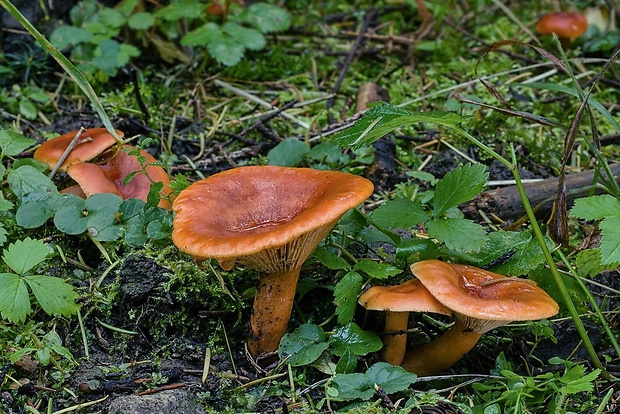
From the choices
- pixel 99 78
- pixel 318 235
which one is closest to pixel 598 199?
pixel 318 235

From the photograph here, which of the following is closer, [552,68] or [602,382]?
[602,382]

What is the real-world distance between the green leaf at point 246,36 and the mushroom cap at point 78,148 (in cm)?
144

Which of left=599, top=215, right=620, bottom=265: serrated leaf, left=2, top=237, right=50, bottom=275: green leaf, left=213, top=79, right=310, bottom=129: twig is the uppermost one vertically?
left=599, top=215, right=620, bottom=265: serrated leaf

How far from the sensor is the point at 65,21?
4969mm

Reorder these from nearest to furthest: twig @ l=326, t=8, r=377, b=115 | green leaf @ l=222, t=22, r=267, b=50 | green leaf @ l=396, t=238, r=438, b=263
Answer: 1. green leaf @ l=396, t=238, r=438, b=263
2. green leaf @ l=222, t=22, r=267, b=50
3. twig @ l=326, t=8, r=377, b=115

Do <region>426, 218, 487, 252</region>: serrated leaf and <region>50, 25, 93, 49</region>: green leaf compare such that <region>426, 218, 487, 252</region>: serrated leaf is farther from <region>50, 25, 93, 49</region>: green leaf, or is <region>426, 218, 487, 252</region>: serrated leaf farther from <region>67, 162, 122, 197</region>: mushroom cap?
<region>50, 25, 93, 49</region>: green leaf

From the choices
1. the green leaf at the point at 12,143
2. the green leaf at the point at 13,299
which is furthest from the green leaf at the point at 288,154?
the green leaf at the point at 13,299

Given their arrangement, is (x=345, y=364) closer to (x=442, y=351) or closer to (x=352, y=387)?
(x=352, y=387)

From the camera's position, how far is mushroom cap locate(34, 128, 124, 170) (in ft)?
10.5

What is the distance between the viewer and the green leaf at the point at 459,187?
2.58m

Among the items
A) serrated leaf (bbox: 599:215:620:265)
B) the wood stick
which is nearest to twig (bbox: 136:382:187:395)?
serrated leaf (bbox: 599:215:620:265)

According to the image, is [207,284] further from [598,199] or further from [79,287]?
A: [598,199]

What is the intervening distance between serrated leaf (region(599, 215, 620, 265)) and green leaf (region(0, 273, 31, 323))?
206 centimetres

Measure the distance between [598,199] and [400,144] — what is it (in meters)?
2.00
